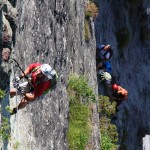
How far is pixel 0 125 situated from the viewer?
35.4 ft

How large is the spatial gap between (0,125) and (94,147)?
27.9 ft

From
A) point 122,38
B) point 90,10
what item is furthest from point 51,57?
point 122,38

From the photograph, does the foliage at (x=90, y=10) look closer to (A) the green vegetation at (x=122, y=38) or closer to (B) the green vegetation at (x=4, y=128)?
(A) the green vegetation at (x=122, y=38)

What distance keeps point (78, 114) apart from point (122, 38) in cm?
1085

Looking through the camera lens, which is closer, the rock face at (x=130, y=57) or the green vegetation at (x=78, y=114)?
the green vegetation at (x=78, y=114)

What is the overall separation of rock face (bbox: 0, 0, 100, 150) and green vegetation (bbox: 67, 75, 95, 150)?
37cm

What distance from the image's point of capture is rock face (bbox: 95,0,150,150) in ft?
86.5

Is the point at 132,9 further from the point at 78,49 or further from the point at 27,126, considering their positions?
the point at 27,126

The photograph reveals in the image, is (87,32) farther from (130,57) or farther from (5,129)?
(5,129)

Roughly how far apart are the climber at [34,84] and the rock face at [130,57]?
40.9 feet

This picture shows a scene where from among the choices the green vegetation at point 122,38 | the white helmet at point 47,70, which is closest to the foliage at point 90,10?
the green vegetation at point 122,38

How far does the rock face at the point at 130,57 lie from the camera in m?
26.4

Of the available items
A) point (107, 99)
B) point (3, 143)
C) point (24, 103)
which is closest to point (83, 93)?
point (107, 99)

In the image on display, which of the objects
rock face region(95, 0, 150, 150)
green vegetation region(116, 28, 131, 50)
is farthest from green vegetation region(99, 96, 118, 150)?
green vegetation region(116, 28, 131, 50)
